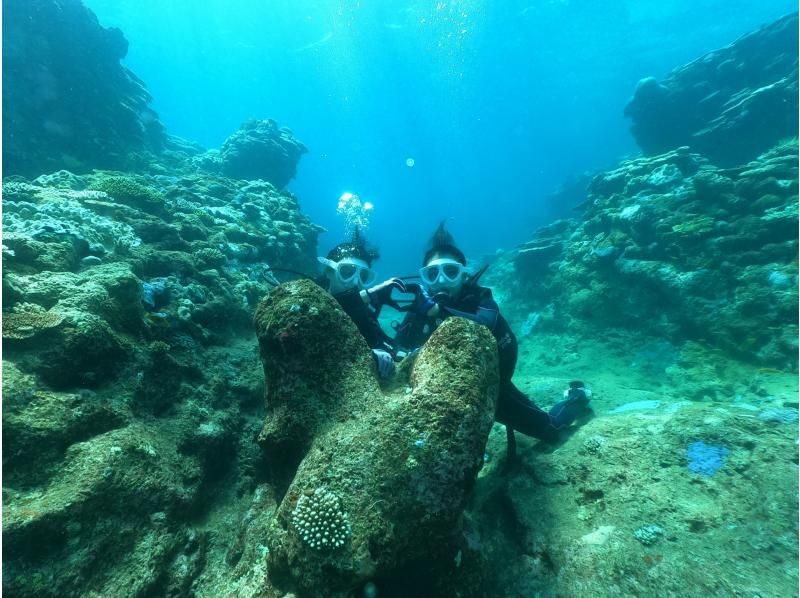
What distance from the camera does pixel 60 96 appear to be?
1504cm

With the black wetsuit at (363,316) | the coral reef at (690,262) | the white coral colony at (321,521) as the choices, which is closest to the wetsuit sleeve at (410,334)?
the black wetsuit at (363,316)

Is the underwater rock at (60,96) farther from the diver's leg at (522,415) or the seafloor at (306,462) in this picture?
the diver's leg at (522,415)

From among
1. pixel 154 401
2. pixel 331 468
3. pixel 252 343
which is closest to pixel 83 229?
pixel 252 343

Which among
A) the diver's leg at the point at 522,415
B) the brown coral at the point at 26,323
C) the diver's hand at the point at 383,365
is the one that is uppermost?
the brown coral at the point at 26,323

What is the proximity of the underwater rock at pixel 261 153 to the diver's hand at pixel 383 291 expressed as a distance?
20.3 m

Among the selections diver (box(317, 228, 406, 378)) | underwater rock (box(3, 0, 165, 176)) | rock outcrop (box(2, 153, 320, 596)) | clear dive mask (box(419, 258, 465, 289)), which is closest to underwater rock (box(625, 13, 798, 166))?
clear dive mask (box(419, 258, 465, 289))

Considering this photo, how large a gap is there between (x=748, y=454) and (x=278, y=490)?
4864 millimetres

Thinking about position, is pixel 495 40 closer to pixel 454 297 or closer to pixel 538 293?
pixel 538 293

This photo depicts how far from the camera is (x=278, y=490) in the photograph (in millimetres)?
3457

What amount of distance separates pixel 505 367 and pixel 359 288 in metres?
2.45

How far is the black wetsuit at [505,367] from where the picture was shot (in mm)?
4805

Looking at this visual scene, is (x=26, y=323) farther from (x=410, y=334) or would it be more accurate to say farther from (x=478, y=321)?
(x=478, y=321)

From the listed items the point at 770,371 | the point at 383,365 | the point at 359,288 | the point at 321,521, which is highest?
the point at 359,288

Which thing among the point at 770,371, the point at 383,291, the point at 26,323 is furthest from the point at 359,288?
the point at 770,371
